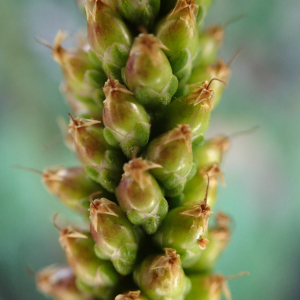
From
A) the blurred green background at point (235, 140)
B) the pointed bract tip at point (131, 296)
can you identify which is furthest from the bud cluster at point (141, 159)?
the blurred green background at point (235, 140)

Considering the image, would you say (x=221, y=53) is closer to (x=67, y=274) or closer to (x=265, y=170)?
(x=265, y=170)

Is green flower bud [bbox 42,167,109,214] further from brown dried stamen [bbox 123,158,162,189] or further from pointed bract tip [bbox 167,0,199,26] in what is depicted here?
pointed bract tip [bbox 167,0,199,26]

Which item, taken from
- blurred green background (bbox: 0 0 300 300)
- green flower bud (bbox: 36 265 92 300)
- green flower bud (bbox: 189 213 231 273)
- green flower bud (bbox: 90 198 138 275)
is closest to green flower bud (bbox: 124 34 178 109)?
green flower bud (bbox: 90 198 138 275)

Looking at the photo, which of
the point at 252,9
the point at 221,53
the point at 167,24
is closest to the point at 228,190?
the point at 221,53

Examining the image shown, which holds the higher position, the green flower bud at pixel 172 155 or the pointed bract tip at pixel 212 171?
the pointed bract tip at pixel 212 171

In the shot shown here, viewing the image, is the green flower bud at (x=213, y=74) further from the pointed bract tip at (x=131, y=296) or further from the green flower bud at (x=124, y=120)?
the pointed bract tip at (x=131, y=296)

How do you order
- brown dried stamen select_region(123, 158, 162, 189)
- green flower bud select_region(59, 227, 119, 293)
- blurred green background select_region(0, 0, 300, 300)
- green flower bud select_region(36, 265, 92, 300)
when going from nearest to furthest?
brown dried stamen select_region(123, 158, 162, 189) < green flower bud select_region(59, 227, 119, 293) < green flower bud select_region(36, 265, 92, 300) < blurred green background select_region(0, 0, 300, 300)

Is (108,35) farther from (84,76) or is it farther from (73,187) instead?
(73,187)
